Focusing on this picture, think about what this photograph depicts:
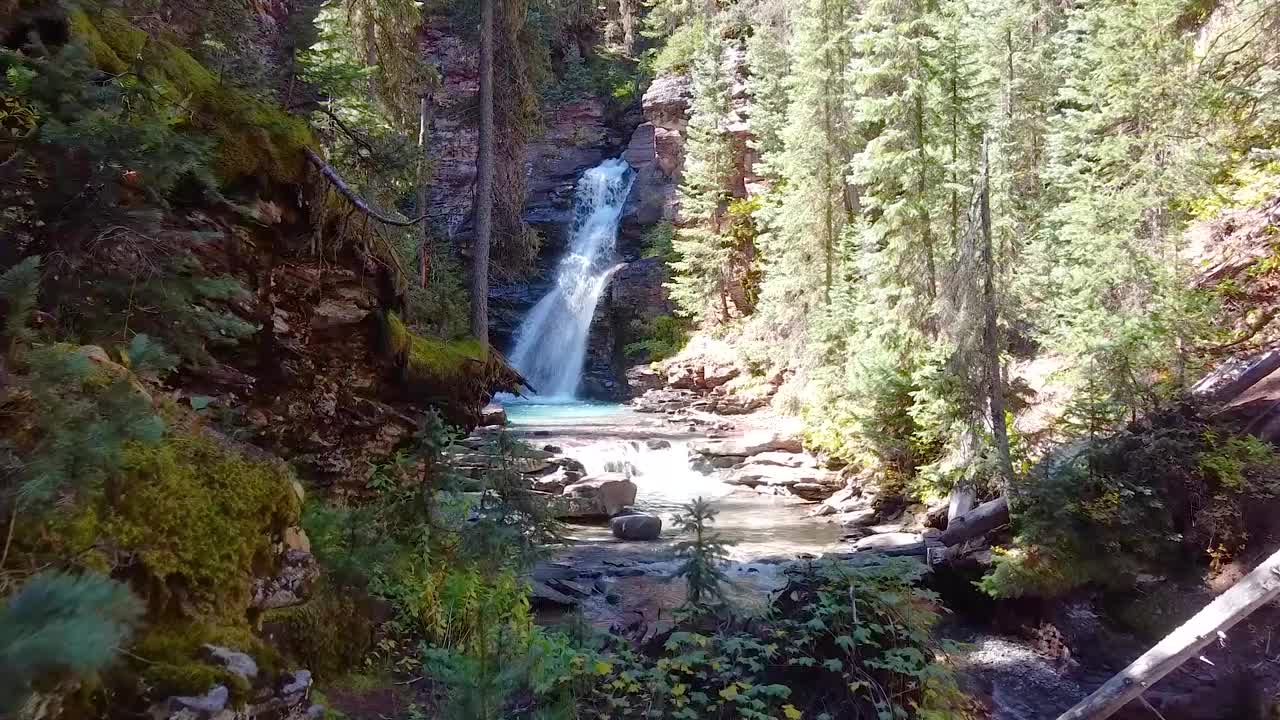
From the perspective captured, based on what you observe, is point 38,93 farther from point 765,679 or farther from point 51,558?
point 765,679

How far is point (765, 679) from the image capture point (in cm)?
484

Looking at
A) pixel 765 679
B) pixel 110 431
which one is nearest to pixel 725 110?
pixel 765 679

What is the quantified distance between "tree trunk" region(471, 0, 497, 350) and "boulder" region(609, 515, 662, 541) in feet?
13.6

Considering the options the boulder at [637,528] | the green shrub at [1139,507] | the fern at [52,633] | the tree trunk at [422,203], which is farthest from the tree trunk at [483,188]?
the fern at [52,633]

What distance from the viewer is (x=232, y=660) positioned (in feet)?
8.98

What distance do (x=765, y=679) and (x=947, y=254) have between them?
12.5m

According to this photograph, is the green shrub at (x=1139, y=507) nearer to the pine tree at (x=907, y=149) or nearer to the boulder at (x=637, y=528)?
the boulder at (x=637, y=528)

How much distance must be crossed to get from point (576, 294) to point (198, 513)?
103ft

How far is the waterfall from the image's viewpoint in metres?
32.4

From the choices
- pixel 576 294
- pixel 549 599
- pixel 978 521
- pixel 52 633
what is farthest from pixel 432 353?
pixel 576 294

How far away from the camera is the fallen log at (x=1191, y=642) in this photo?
234 inches

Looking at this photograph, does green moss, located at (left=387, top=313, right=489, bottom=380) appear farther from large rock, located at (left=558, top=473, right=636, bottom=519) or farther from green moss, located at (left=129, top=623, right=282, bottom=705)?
large rock, located at (left=558, top=473, right=636, bottom=519)

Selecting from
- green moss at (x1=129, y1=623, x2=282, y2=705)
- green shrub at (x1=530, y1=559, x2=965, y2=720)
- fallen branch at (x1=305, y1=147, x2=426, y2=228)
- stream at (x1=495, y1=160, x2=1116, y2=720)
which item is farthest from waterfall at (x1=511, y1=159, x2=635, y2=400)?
green moss at (x1=129, y1=623, x2=282, y2=705)

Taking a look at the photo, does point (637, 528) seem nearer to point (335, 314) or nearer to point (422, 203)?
point (422, 203)
